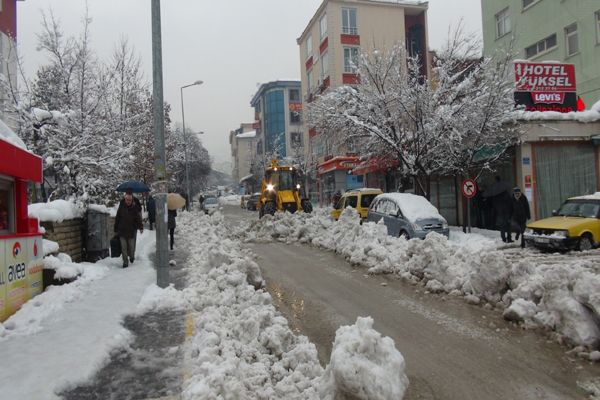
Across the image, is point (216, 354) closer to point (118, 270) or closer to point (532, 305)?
point (532, 305)

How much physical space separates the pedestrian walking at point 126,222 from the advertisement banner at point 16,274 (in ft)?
12.1

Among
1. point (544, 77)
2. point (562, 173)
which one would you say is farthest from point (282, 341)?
point (544, 77)

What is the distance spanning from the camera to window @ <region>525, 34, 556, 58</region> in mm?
26822

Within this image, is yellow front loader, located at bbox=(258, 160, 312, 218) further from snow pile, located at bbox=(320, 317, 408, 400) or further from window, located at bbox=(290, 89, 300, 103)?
window, located at bbox=(290, 89, 300, 103)

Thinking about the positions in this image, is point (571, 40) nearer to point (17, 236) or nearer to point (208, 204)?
point (17, 236)

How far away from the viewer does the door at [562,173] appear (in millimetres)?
17656

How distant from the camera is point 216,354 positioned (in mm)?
4594

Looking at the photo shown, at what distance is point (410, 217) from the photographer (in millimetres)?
14070

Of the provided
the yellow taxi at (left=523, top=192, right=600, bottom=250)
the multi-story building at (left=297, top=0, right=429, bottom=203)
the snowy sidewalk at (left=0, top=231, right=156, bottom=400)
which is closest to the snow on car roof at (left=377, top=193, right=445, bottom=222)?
the yellow taxi at (left=523, top=192, right=600, bottom=250)

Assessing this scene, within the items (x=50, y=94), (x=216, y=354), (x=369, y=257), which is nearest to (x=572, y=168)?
(x=369, y=257)

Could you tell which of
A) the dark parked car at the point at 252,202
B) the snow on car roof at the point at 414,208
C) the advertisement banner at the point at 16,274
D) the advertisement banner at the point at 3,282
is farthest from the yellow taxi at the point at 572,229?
the dark parked car at the point at 252,202

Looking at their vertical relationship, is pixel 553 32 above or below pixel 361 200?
above

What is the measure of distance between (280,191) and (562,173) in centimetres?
1274

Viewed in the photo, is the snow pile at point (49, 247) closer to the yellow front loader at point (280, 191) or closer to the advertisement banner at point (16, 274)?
the advertisement banner at point (16, 274)
